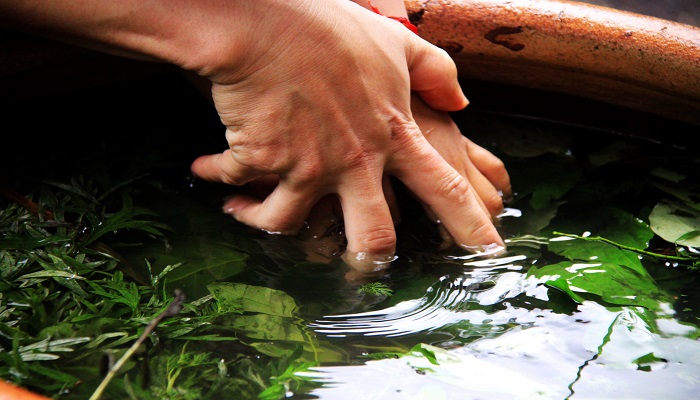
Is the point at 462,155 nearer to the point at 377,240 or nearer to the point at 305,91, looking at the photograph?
the point at 377,240

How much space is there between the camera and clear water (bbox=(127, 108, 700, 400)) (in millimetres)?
785

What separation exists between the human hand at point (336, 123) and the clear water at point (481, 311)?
0.20ft

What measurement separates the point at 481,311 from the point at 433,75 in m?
0.41

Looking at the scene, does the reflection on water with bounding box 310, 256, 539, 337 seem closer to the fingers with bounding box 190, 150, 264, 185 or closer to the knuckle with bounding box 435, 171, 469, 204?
the knuckle with bounding box 435, 171, 469, 204

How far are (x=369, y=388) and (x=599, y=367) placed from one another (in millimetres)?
290

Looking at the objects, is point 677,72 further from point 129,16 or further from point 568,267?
point 129,16

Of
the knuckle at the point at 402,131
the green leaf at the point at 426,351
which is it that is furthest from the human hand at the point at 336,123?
the green leaf at the point at 426,351

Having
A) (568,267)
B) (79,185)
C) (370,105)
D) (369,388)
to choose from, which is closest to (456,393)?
(369,388)

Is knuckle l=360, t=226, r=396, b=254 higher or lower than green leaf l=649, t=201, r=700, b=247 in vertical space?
lower

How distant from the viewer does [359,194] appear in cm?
103

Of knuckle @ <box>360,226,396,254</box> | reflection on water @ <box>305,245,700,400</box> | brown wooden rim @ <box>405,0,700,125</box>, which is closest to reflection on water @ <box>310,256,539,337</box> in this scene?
reflection on water @ <box>305,245,700,400</box>

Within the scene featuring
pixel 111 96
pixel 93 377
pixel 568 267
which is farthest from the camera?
pixel 111 96

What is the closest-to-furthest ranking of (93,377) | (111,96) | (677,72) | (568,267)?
1. (93,377)
2. (568,267)
3. (677,72)
4. (111,96)

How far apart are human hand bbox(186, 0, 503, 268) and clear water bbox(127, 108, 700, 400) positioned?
60 millimetres
